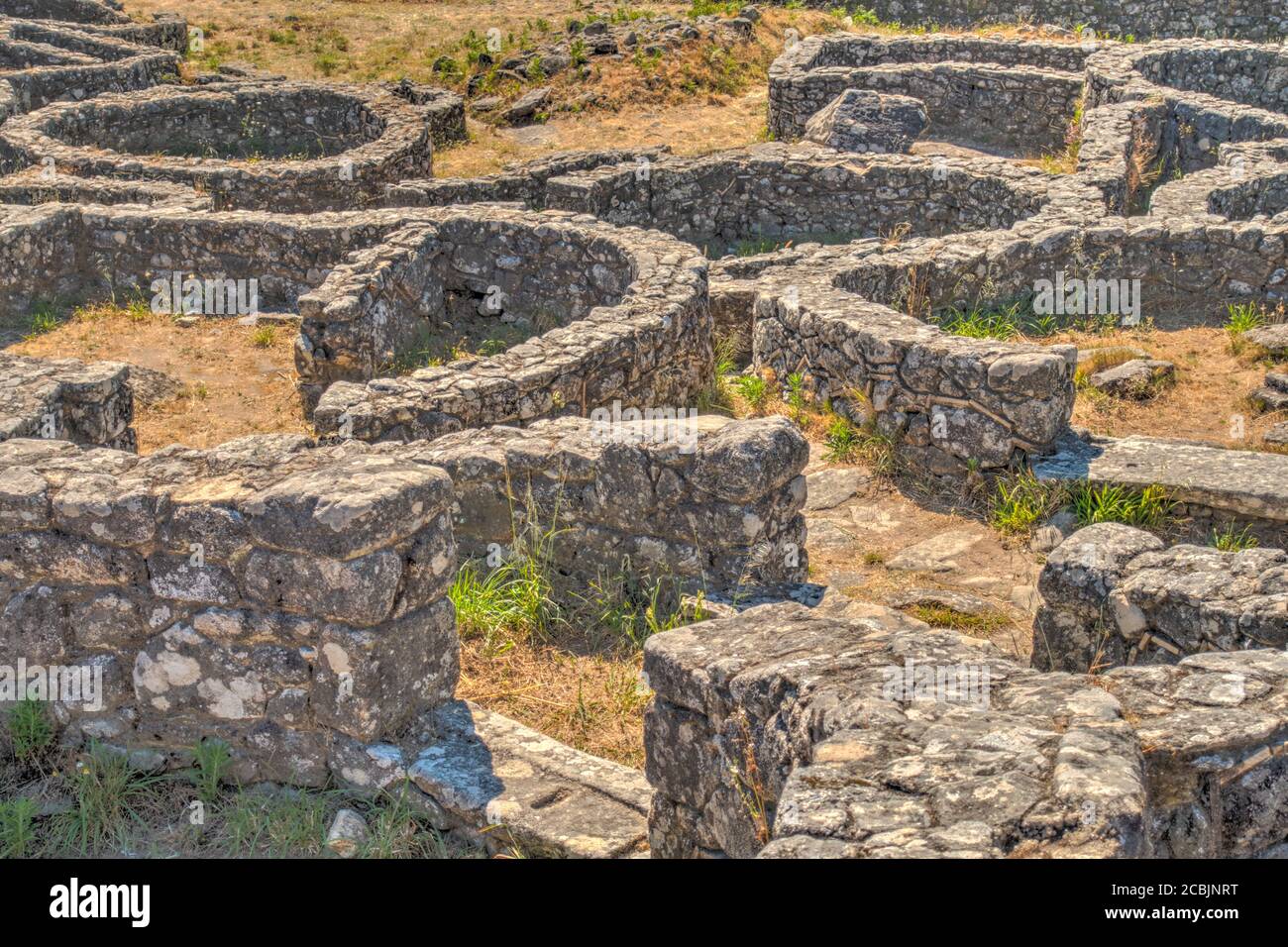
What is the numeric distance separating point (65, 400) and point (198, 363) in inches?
147

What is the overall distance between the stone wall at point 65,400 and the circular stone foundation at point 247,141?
7687mm

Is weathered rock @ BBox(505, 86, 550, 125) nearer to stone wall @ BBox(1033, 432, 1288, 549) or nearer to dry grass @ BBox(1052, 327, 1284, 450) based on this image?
dry grass @ BBox(1052, 327, 1284, 450)

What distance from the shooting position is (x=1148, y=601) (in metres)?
6.29

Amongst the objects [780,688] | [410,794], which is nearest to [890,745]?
[780,688]

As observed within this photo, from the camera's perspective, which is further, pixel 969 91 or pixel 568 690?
pixel 969 91

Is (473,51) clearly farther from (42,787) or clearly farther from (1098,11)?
(42,787)

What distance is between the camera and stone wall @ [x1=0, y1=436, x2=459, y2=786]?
5301 millimetres

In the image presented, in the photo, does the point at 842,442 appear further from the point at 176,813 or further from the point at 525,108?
the point at 525,108

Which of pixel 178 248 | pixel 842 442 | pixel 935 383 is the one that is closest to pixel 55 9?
pixel 178 248

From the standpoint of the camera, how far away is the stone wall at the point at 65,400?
29.1 feet

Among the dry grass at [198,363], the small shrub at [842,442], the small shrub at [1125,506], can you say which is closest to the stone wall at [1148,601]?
the small shrub at [1125,506]

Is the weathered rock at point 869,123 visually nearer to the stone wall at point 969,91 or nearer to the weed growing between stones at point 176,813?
the stone wall at point 969,91

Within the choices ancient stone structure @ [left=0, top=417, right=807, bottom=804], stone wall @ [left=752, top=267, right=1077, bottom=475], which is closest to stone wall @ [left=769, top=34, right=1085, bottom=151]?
stone wall @ [left=752, top=267, right=1077, bottom=475]

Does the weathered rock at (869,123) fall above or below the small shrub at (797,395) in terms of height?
above
